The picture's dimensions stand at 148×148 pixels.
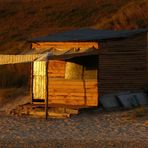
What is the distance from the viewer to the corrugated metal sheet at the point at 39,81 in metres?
25.7

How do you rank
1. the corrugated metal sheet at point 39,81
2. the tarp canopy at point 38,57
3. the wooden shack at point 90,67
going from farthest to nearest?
the corrugated metal sheet at point 39,81, the wooden shack at point 90,67, the tarp canopy at point 38,57

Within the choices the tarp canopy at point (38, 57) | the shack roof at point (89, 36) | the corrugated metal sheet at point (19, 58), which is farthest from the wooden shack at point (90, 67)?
the corrugated metal sheet at point (19, 58)

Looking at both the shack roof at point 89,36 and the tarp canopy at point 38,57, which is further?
the shack roof at point 89,36

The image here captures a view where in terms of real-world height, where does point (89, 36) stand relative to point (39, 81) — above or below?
above

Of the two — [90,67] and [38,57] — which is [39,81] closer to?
[90,67]

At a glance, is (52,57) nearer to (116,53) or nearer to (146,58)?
(116,53)

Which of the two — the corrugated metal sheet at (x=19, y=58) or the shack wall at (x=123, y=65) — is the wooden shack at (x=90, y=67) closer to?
the shack wall at (x=123, y=65)

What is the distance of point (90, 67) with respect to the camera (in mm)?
24859

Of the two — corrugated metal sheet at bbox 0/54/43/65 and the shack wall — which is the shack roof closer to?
the shack wall

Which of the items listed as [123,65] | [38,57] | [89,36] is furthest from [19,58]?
[123,65]

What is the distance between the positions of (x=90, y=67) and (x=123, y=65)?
113 cm

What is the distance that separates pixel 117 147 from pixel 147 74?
10277 millimetres

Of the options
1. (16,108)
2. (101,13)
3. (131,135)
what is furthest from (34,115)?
(101,13)

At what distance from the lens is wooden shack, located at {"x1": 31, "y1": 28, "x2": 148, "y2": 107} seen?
79.2 feet
